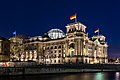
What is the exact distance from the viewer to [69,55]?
169m

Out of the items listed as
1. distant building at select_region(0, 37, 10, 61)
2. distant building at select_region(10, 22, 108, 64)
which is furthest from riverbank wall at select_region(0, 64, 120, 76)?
distant building at select_region(0, 37, 10, 61)

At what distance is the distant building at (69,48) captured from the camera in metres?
165

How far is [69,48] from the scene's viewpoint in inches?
6722

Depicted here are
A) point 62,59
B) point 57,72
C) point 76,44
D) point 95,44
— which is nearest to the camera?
point 57,72

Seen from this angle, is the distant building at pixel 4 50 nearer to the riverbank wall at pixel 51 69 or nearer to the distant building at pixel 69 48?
the distant building at pixel 69 48

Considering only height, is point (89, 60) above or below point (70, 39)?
below

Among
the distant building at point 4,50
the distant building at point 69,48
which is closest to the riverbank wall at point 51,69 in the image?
the distant building at point 69,48

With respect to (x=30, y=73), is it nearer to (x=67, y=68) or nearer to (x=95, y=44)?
(x=67, y=68)

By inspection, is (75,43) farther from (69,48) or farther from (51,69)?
(51,69)

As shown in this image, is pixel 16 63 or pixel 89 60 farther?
pixel 89 60

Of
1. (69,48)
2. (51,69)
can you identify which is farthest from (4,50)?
(69,48)

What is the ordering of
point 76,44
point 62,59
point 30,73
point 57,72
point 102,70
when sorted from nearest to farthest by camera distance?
point 30,73 → point 57,72 → point 102,70 → point 76,44 → point 62,59

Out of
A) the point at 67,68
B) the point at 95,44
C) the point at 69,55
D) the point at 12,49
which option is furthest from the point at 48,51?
the point at 67,68

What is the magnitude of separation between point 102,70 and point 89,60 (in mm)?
49580
